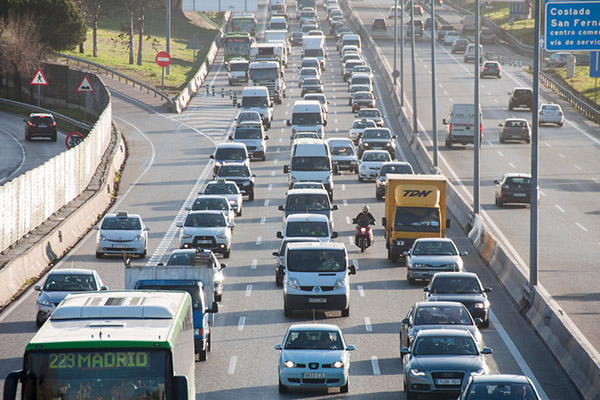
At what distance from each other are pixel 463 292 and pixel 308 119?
3742 cm

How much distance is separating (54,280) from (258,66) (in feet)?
185

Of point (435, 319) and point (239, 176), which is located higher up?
point (239, 176)

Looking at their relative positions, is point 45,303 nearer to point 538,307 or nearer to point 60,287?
point 60,287

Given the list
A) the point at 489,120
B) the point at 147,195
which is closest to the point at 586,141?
the point at 489,120

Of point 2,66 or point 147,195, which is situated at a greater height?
point 2,66

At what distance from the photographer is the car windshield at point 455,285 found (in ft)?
91.1

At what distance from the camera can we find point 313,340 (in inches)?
863

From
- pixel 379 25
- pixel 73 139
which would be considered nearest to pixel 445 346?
pixel 73 139

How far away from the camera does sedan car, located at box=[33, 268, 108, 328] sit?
26688 mm

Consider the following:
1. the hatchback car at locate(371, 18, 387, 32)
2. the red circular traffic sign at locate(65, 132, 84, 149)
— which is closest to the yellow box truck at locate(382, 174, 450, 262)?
the red circular traffic sign at locate(65, 132, 84, 149)

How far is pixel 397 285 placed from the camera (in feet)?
109

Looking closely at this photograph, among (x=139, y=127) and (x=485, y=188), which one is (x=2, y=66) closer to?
(x=139, y=127)

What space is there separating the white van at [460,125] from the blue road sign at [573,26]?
28725 millimetres

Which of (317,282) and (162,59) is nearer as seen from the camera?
(317,282)
